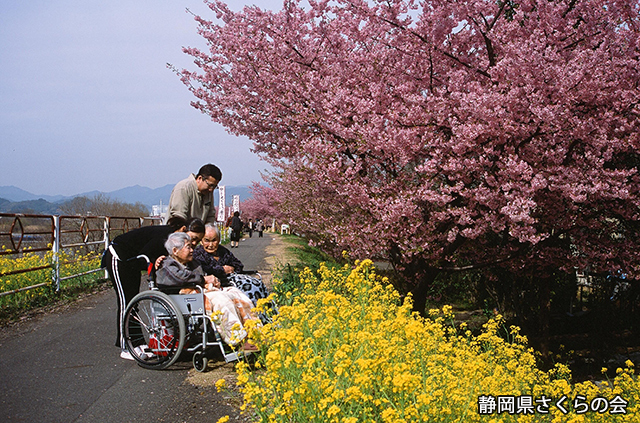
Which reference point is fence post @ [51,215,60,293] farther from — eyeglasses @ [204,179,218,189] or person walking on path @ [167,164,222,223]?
eyeglasses @ [204,179,218,189]

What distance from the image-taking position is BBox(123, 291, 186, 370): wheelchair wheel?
4469mm

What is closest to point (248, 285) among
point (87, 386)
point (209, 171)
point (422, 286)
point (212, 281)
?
point (212, 281)

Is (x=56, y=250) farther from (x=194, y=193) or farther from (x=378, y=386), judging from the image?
(x=378, y=386)

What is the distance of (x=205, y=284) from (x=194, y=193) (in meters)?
1.02

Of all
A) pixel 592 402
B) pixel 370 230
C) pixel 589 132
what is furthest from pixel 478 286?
pixel 592 402

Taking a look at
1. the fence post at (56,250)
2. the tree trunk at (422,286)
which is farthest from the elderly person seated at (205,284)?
the fence post at (56,250)

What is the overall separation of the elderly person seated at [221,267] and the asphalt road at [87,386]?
96 centimetres

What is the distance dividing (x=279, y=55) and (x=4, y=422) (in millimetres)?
5859

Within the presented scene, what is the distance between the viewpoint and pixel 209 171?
17.2 feet

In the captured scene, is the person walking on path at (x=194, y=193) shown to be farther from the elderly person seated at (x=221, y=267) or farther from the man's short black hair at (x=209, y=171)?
the elderly person seated at (x=221, y=267)

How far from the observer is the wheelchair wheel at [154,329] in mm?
4469

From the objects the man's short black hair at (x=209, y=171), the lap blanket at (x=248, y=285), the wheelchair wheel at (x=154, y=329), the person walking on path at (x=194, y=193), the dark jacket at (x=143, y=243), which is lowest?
the wheelchair wheel at (x=154, y=329)

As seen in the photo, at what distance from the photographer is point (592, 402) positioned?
3201 mm

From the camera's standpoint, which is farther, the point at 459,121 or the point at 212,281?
the point at 459,121
